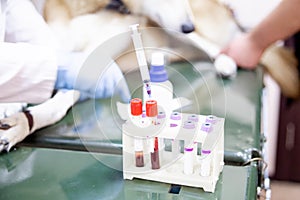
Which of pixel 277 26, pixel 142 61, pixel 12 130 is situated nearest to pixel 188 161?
pixel 142 61

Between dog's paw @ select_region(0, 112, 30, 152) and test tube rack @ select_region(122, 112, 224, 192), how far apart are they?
13.1 inches

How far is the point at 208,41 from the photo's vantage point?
1.67m

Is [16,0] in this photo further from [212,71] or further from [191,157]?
[191,157]

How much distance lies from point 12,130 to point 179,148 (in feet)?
1.47

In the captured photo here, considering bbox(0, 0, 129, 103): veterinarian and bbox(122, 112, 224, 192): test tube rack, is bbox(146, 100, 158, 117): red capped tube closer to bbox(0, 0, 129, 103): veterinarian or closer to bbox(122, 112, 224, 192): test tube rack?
bbox(122, 112, 224, 192): test tube rack

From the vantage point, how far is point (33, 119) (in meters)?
1.21

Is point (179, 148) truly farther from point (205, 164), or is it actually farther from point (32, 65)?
point (32, 65)

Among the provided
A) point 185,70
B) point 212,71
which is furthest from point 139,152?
point 212,71

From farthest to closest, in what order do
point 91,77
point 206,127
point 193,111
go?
1. point 91,77
2. point 193,111
3. point 206,127

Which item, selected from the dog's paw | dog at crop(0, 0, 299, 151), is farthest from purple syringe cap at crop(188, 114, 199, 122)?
dog at crop(0, 0, 299, 151)

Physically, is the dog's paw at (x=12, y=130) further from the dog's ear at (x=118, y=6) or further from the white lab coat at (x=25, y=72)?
the dog's ear at (x=118, y=6)

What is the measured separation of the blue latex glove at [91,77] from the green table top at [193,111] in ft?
0.10

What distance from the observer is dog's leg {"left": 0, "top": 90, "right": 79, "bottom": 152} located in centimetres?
→ 113

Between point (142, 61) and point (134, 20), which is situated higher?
point (134, 20)
